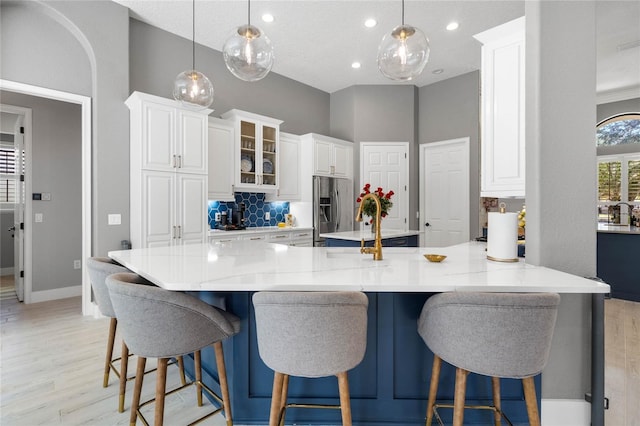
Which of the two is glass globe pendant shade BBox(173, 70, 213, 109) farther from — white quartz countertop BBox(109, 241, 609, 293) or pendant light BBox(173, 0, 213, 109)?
white quartz countertop BBox(109, 241, 609, 293)

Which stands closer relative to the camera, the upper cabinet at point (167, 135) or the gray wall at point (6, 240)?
the upper cabinet at point (167, 135)

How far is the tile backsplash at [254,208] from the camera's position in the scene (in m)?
4.75

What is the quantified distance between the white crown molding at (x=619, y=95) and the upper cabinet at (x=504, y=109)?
19.2 feet

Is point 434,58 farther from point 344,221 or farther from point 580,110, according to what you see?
point 580,110

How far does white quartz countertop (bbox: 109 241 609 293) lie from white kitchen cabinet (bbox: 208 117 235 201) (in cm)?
216

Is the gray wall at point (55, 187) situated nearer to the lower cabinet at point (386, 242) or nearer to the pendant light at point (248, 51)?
the lower cabinet at point (386, 242)

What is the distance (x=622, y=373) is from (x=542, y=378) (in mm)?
1266

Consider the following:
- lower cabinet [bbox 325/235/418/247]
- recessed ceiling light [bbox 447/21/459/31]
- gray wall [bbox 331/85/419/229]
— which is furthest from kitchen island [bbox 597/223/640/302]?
recessed ceiling light [bbox 447/21/459/31]

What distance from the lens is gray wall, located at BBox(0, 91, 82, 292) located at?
419cm

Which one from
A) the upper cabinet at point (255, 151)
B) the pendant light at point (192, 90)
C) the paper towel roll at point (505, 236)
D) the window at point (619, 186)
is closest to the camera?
the paper towel roll at point (505, 236)

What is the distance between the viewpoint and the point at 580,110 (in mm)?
1816

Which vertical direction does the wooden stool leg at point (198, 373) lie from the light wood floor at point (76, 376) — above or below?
above

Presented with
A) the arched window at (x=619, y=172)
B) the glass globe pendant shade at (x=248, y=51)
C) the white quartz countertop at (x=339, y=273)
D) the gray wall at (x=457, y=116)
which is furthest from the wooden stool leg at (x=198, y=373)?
the arched window at (x=619, y=172)

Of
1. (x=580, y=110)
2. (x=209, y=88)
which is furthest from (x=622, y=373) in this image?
(x=209, y=88)
